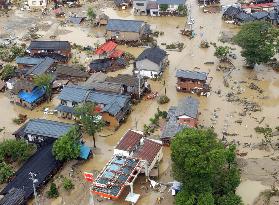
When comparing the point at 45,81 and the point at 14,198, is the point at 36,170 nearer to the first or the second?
the point at 14,198

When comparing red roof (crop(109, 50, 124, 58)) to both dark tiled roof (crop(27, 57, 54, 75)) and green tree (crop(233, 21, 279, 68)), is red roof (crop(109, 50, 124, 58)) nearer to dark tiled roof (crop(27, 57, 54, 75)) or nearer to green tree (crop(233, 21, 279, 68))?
dark tiled roof (crop(27, 57, 54, 75))

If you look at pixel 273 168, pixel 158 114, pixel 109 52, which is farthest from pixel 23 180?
pixel 109 52

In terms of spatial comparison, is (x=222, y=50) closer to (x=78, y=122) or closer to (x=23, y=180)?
(x=78, y=122)

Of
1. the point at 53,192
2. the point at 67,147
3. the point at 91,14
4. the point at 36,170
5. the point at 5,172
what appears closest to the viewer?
the point at 53,192

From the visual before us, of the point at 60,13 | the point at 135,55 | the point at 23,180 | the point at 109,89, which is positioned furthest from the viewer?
the point at 60,13

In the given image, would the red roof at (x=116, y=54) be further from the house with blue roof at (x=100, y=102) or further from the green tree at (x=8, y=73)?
the green tree at (x=8, y=73)

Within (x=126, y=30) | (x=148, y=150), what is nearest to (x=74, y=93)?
(x=148, y=150)
